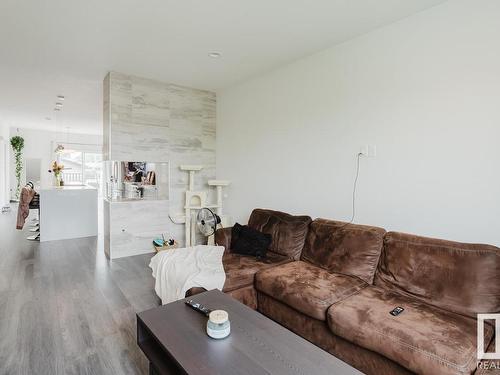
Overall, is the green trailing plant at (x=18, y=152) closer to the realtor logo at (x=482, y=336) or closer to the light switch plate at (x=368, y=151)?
the light switch plate at (x=368, y=151)

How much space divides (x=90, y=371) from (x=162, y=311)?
2.16ft

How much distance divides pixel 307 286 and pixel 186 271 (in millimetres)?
1006

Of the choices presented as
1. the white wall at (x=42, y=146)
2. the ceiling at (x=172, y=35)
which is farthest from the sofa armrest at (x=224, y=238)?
the white wall at (x=42, y=146)

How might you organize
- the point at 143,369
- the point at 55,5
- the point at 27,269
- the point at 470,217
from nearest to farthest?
the point at 143,369 → the point at 470,217 → the point at 55,5 → the point at 27,269

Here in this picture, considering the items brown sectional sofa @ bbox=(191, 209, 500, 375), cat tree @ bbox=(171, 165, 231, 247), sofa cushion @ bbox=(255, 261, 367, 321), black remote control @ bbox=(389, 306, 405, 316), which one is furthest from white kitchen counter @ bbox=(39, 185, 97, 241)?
black remote control @ bbox=(389, 306, 405, 316)

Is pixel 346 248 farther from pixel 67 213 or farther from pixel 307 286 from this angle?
pixel 67 213

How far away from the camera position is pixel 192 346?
139cm

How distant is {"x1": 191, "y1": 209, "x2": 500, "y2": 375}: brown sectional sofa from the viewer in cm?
154

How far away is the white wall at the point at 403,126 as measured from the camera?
2.14m

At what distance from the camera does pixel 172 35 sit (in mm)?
2945

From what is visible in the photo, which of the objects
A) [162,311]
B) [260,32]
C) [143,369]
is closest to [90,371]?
[143,369]

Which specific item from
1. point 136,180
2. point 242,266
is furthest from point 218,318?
point 136,180

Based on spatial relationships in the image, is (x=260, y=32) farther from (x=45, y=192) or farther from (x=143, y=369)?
(x=45, y=192)

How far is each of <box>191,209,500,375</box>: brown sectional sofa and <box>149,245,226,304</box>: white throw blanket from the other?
0.30ft
